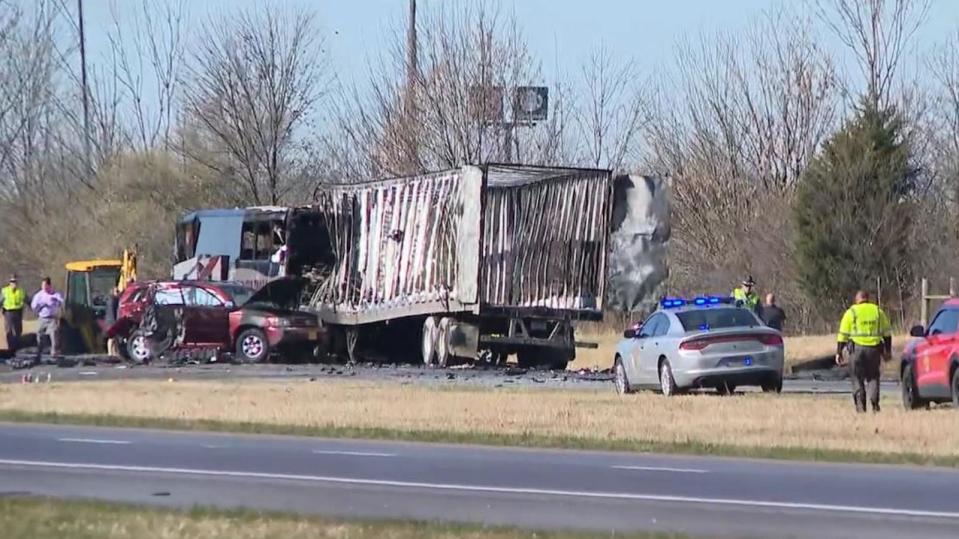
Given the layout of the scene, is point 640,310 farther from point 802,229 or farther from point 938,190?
point 938,190

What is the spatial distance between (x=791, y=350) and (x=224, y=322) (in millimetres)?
11602

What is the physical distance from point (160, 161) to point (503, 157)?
1427cm

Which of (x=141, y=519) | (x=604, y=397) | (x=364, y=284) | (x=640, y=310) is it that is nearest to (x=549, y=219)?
(x=640, y=310)

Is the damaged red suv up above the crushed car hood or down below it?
below

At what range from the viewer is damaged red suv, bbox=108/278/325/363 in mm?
35781

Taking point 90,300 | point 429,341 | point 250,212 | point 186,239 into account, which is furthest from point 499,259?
point 90,300

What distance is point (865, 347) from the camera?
23234 millimetres

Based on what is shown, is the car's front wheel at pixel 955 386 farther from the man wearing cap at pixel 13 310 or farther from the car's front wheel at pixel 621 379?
the man wearing cap at pixel 13 310

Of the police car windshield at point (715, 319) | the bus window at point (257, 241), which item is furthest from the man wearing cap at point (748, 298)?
the bus window at point (257, 241)

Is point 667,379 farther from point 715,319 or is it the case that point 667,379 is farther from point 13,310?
point 13,310

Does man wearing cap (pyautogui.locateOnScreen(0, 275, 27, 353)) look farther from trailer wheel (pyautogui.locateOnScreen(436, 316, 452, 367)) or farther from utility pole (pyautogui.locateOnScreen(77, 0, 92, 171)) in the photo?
utility pole (pyautogui.locateOnScreen(77, 0, 92, 171))

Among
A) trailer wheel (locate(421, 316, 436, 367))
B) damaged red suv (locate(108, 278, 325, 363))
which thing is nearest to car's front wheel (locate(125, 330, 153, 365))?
damaged red suv (locate(108, 278, 325, 363))

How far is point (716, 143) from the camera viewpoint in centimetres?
5972

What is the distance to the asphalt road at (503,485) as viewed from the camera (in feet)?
41.7
